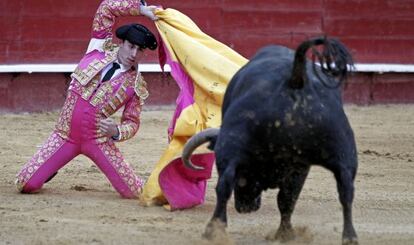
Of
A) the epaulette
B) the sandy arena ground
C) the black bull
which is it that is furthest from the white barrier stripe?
the black bull

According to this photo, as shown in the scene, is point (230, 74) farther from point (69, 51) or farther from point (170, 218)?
point (69, 51)

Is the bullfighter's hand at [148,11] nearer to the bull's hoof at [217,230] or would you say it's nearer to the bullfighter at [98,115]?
the bullfighter at [98,115]

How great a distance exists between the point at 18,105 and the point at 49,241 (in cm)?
456

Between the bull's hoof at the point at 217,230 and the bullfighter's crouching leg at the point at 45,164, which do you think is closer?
the bull's hoof at the point at 217,230

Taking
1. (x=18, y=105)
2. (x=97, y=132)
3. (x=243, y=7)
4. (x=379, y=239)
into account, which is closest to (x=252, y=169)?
(x=379, y=239)

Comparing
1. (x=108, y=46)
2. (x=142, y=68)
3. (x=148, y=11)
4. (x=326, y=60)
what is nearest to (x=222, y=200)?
(x=326, y=60)

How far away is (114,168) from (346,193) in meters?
1.87

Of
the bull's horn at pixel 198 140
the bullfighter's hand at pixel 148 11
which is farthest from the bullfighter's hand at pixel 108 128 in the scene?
the bull's horn at pixel 198 140

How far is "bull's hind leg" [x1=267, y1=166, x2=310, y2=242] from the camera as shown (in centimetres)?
416

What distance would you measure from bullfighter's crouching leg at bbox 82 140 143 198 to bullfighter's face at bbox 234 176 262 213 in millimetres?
1309

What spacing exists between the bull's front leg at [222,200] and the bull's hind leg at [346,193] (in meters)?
0.38

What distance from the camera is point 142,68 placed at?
904 centimetres

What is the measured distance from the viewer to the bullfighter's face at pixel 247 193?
400 cm

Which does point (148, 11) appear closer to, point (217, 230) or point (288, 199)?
point (288, 199)
